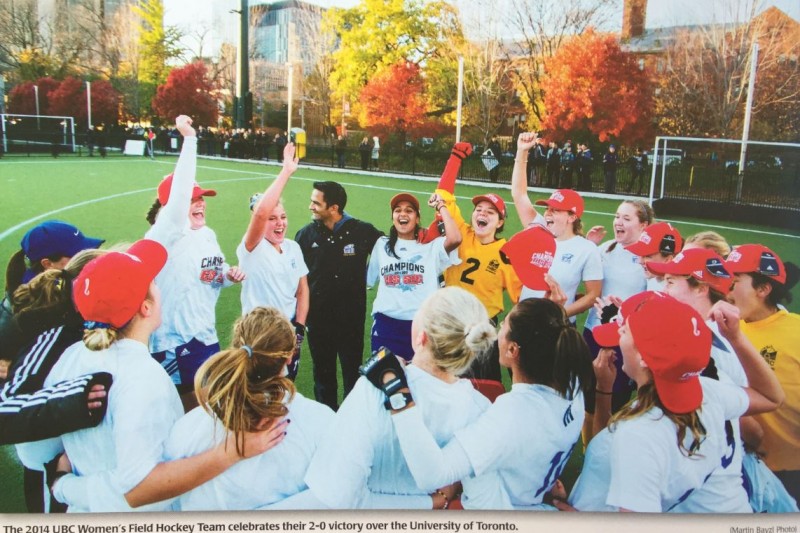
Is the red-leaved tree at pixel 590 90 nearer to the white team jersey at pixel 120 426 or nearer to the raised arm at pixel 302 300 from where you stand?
the raised arm at pixel 302 300

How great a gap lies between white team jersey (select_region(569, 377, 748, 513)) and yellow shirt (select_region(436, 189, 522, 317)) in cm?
108

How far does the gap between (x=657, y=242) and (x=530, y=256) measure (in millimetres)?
557

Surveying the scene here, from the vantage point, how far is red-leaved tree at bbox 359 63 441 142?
10.0 feet

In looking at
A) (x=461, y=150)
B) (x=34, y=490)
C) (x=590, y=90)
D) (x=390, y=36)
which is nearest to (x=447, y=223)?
(x=461, y=150)

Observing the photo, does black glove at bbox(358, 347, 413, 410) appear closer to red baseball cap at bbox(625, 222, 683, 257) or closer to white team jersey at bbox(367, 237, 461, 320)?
white team jersey at bbox(367, 237, 461, 320)

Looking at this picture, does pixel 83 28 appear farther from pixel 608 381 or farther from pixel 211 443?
pixel 608 381

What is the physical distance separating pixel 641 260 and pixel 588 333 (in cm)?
43

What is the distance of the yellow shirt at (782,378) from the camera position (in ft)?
7.25

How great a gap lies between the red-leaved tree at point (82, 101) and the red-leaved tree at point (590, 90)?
2.22m

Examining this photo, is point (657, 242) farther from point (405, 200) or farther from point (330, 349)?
point (330, 349)

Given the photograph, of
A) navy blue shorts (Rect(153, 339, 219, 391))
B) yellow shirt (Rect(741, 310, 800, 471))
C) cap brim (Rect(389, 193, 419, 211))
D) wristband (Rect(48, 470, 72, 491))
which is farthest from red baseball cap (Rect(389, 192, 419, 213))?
wristband (Rect(48, 470, 72, 491))

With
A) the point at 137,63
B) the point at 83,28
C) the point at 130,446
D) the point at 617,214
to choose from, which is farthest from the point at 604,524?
the point at 83,28

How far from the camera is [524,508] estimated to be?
1.95 metres

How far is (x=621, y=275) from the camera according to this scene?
284cm
